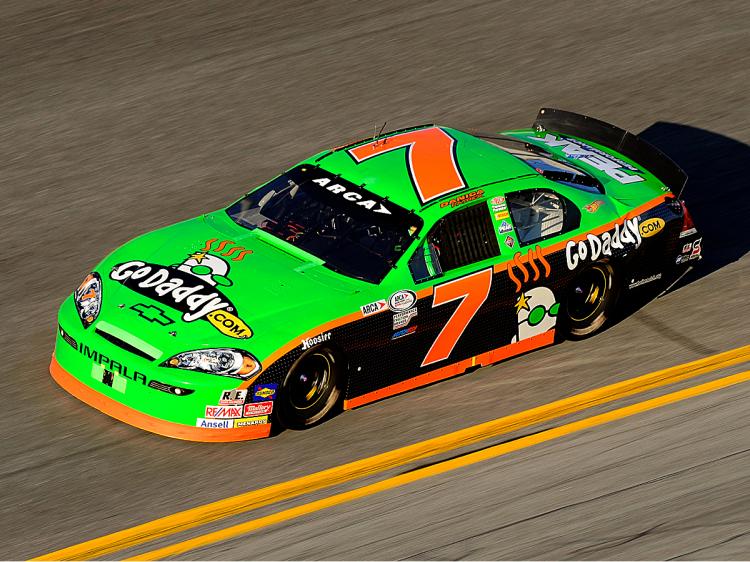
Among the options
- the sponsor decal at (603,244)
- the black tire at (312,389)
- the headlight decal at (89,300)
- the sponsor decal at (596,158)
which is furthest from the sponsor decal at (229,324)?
the sponsor decal at (596,158)

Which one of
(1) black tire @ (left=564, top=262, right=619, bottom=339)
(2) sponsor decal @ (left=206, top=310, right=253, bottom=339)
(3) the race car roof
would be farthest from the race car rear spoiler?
(2) sponsor decal @ (left=206, top=310, right=253, bottom=339)

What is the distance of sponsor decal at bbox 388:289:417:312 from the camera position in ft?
27.3

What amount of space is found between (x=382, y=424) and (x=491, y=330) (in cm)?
113

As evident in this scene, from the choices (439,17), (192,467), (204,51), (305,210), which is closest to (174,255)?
(305,210)

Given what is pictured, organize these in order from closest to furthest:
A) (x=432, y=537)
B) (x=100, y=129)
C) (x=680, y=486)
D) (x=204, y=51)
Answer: (x=432, y=537) < (x=680, y=486) < (x=100, y=129) < (x=204, y=51)

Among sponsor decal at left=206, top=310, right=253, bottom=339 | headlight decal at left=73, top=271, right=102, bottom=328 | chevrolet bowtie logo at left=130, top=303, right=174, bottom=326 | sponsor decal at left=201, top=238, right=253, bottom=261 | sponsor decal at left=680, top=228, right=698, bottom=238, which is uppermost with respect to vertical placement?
sponsor decal at left=201, top=238, right=253, bottom=261

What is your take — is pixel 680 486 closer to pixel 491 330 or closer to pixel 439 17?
pixel 491 330

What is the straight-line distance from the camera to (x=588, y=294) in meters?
9.53

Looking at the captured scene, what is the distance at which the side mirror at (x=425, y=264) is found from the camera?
27.8 ft

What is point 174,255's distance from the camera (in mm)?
8734

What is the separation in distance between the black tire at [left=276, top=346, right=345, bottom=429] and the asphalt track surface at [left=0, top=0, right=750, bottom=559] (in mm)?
134

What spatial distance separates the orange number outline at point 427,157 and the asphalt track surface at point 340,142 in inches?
53.9

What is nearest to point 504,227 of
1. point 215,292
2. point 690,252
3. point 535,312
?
point 535,312

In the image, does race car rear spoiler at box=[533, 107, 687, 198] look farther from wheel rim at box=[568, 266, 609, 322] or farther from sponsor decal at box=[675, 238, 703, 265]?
wheel rim at box=[568, 266, 609, 322]
